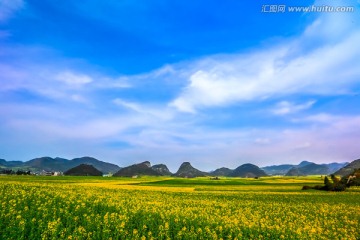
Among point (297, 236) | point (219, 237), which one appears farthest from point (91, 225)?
point (297, 236)

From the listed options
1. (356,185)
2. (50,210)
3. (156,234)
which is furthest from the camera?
(356,185)

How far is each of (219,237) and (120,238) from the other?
19.0ft

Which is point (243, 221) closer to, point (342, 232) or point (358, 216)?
point (342, 232)

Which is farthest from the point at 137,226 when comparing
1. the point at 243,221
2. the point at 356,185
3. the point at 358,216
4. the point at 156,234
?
the point at 356,185

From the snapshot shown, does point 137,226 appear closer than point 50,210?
Yes

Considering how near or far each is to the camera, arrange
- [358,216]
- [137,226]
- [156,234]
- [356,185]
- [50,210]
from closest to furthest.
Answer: [156,234]
[137,226]
[50,210]
[358,216]
[356,185]

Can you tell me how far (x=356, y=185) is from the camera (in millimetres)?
87375

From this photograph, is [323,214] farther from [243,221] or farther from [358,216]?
[243,221]

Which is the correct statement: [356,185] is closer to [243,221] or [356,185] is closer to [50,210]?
[243,221]

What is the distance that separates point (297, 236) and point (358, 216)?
13110 mm

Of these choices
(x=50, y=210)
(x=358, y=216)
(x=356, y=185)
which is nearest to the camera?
(x=50, y=210)

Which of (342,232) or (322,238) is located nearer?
(322,238)

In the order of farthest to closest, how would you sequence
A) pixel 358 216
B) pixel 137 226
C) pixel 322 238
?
pixel 358 216 → pixel 137 226 → pixel 322 238

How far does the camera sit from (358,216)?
27453 mm
